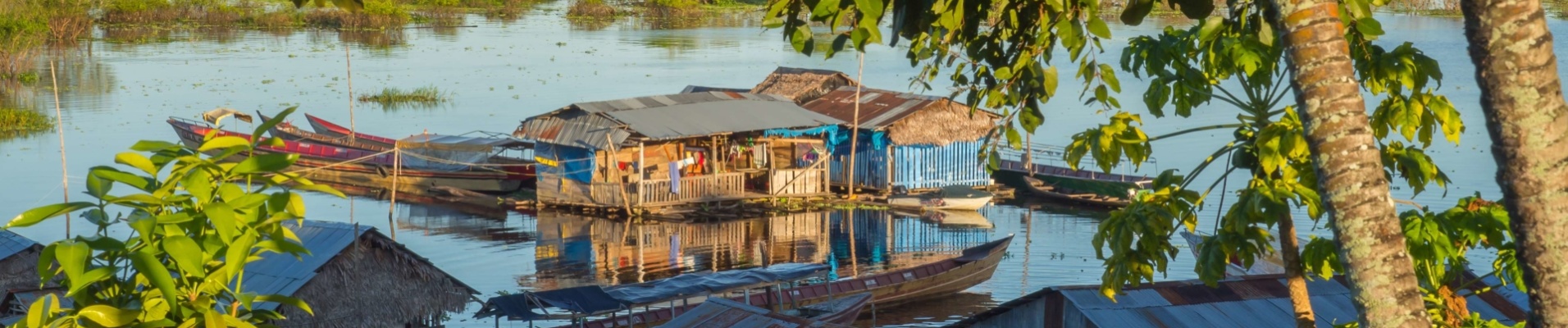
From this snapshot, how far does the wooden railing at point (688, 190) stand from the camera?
21734 millimetres

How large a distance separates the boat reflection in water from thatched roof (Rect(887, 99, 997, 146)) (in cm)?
130

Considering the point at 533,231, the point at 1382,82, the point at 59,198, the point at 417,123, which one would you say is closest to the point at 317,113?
the point at 417,123

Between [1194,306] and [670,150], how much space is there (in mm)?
14803

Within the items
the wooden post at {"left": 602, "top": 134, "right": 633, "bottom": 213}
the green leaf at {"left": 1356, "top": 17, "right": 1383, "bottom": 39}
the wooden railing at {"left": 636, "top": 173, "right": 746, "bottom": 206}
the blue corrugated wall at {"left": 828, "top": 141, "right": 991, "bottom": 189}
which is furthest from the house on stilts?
the green leaf at {"left": 1356, "top": 17, "right": 1383, "bottom": 39}

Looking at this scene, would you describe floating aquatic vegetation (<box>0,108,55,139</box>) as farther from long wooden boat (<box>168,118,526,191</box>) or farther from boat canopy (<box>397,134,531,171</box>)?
boat canopy (<box>397,134,531,171</box>)

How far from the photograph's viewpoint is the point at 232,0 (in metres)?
72.7

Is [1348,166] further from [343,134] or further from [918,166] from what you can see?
[343,134]

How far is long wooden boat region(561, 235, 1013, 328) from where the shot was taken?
14.8 m

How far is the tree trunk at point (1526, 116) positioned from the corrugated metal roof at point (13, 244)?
10.9 metres

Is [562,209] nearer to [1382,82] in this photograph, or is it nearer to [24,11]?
[1382,82]

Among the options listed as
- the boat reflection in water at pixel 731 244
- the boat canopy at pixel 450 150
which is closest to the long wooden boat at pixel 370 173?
the boat canopy at pixel 450 150

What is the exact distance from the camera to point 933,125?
2302 centimetres

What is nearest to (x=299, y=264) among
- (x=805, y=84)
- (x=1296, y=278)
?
(x=1296, y=278)

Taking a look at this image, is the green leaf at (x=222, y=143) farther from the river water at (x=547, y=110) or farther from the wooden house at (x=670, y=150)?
the wooden house at (x=670, y=150)
